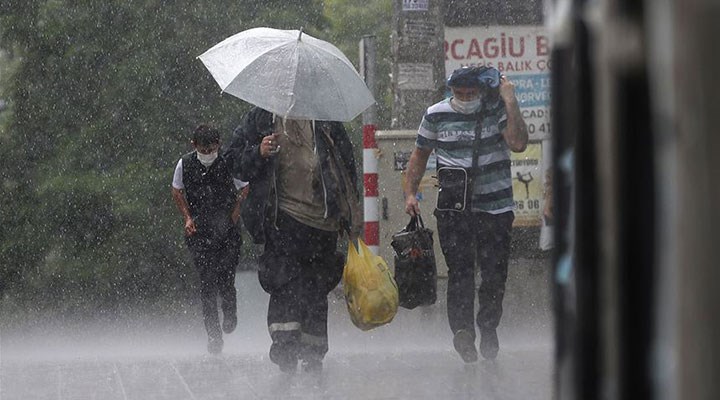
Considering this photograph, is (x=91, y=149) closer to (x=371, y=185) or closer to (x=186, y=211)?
(x=371, y=185)

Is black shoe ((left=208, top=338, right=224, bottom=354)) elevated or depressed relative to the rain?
depressed

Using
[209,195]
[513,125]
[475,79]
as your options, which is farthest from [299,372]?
→ [209,195]

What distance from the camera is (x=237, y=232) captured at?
11.1 meters

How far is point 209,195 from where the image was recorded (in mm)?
10891

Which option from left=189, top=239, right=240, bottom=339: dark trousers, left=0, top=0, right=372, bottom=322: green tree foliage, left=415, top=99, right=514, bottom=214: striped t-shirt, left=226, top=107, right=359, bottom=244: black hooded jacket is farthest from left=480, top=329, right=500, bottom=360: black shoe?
left=0, top=0, right=372, bottom=322: green tree foliage

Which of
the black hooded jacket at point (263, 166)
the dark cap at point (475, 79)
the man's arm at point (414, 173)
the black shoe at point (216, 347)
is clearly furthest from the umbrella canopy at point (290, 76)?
A: the black shoe at point (216, 347)

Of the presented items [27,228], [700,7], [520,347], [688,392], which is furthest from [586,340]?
[27,228]

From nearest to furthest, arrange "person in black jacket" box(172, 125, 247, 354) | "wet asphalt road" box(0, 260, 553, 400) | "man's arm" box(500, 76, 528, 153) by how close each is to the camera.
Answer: "wet asphalt road" box(0, 260, 553, 400) < "man's arm" box(500, 76, 528, 153) < "person in black jacket" box(172, 125, 247, 354)

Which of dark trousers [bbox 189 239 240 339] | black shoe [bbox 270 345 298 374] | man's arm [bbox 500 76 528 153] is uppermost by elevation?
Answer: man's arm [bbox 500 76 528 153]

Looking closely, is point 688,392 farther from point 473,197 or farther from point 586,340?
point 473,197

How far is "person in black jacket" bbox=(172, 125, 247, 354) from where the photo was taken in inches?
425

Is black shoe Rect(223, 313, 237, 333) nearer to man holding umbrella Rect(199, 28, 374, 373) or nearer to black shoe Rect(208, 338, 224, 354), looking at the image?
black shoe Rect(208, 338, 224, 354)

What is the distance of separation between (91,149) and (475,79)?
46.5 ft

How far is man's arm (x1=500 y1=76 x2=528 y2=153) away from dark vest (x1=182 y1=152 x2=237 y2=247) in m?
2.45
